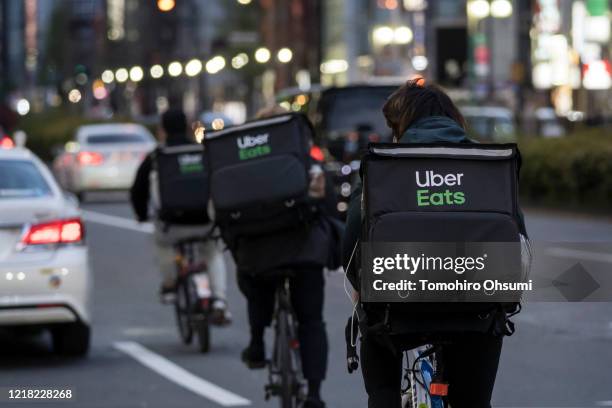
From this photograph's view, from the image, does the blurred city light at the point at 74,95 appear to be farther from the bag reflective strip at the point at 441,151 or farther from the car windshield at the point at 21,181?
the bag reflective strip at the point at 441,151

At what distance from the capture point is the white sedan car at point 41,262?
428 inches

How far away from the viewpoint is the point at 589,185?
1120 inches

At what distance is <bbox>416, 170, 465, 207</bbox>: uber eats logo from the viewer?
539 centimetres

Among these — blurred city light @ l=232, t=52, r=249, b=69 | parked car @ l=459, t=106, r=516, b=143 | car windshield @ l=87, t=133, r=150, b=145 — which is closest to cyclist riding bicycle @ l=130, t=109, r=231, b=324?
car windshield @ l=87, t=133, r=150, b=145

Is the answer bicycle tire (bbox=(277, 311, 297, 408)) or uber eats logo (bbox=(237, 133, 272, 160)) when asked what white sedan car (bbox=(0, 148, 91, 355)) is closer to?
bicycle tire (bbox=(277, 311, 297, 408))

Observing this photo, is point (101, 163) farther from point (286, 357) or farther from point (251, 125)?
point (251, 125)

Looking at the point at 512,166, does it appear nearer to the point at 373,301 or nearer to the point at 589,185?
the point at 373,301

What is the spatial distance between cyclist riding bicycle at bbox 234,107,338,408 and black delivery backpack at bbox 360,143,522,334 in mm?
2867

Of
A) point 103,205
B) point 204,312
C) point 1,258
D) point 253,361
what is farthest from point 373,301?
point 103,205

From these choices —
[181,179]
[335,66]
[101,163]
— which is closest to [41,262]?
[181,179]

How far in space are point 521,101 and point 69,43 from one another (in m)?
52.9

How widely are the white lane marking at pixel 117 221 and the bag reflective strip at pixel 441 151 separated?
20.1 metres

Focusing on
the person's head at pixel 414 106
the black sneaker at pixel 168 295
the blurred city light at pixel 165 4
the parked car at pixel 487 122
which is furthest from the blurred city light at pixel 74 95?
the person's head at pixel 414 106

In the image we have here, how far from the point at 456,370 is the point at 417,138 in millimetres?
794
